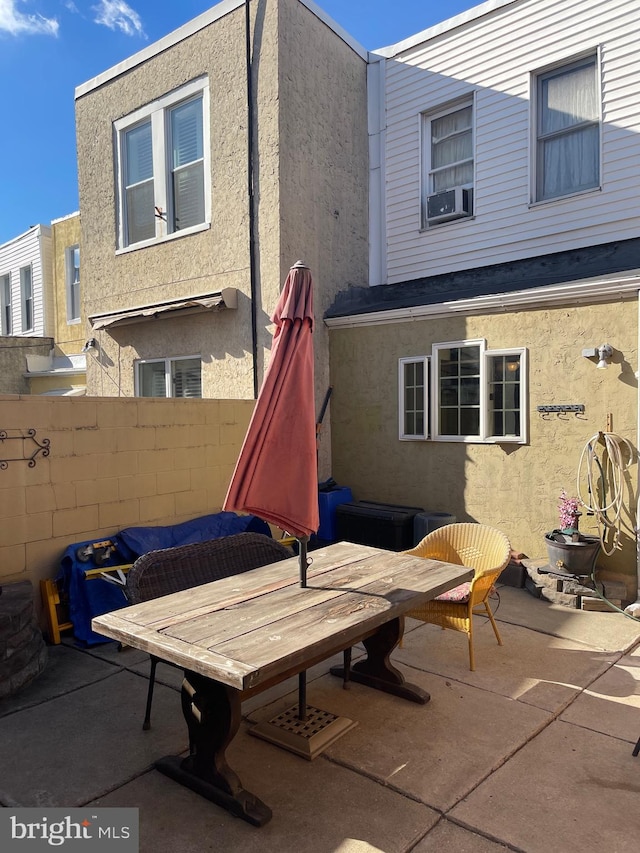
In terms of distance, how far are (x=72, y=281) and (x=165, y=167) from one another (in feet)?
22.8

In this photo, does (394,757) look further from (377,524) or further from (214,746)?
(377,524)

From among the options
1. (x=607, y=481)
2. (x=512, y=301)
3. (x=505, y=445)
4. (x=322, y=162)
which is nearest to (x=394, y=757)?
(x=607, y=481)

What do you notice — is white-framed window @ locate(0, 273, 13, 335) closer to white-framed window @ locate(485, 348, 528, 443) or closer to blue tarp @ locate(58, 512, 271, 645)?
blue tarp @ locate(58, 512, 271, 645)

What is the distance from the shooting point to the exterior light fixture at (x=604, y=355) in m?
5.93

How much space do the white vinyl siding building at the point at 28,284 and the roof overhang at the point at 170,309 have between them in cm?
625

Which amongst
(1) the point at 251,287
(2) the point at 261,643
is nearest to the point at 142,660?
(2) the point at 261,643

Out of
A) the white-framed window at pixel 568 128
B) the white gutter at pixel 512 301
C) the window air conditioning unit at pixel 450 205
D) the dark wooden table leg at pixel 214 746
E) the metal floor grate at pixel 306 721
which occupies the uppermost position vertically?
the white-framed window at pixel 568 128

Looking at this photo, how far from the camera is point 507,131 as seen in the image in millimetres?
7797

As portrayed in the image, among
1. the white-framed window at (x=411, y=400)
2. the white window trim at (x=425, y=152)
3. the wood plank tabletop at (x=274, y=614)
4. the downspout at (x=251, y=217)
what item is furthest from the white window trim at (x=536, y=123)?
the wood plank tabletop at (x=274, y=614)

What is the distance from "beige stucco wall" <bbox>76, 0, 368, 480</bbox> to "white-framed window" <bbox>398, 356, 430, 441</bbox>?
113cm

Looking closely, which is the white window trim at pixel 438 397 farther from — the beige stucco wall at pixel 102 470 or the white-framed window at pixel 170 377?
the white-framed window at pixel 170 377

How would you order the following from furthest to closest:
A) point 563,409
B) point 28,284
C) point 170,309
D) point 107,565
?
point 28,284, point 170,309, point 563,409, point 107,565

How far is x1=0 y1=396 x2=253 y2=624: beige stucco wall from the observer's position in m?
4.98

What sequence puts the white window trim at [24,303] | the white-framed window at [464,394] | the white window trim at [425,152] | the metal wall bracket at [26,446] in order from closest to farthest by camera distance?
the metal wall bracket at [26,446] → the white-framed window at [464,394] → the white window trim at [425,152] → the white window trim at [24,303]
